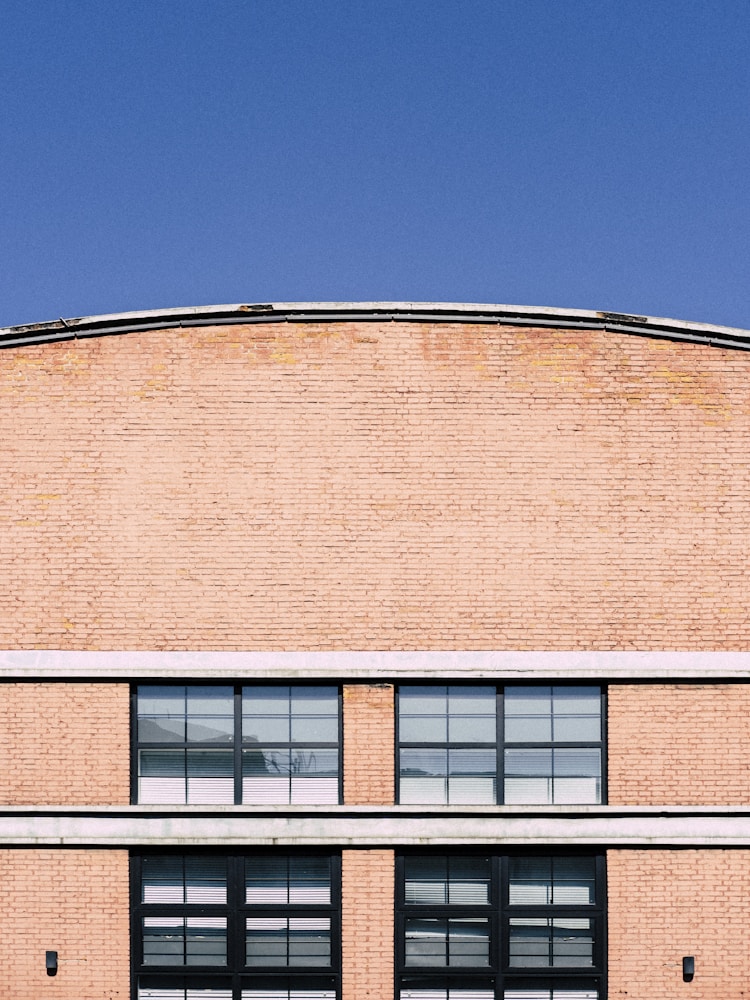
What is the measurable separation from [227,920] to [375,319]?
8476mm

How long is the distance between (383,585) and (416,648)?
0.96 meters

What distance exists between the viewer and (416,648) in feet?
37.8

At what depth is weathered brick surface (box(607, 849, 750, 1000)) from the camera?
1130cm

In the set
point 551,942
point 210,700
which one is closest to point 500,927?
point 551,942

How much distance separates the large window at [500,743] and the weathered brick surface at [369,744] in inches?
9.3

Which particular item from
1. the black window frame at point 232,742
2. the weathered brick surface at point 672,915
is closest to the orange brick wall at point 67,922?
the black window frame at point 232,742

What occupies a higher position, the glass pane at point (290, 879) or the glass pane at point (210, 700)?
the glass pane at point (210, 700)

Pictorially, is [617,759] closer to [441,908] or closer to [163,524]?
[441,908]

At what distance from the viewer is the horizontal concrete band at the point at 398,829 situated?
11297mm

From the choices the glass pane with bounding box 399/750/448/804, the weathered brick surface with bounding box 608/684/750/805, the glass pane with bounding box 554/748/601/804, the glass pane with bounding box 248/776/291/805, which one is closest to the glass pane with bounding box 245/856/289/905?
the glass pane with bounding box 248/776/291/805

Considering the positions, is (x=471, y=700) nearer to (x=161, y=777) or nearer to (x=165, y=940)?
(x=161, y=777)

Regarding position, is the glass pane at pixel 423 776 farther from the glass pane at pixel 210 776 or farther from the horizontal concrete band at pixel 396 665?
the glass pane at pixel 210 776

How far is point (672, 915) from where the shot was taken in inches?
447

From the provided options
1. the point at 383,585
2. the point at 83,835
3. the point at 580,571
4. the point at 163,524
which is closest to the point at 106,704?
the point at 83,835
